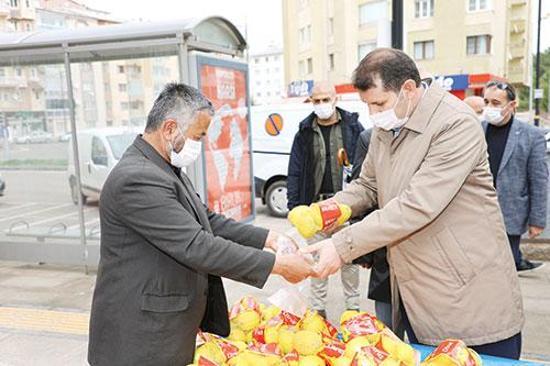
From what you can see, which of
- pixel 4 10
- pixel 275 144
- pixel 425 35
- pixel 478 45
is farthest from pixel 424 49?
pixel 4 10

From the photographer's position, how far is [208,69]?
5.45m

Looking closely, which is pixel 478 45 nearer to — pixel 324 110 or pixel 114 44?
pixel 114 44

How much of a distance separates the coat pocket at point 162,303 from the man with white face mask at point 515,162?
122 inches

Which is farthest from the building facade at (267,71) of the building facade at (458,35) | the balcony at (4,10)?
the building facade at (458,35)

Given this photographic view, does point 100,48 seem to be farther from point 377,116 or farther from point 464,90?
point 464,90

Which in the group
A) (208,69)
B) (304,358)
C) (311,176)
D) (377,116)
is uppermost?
(208,69)

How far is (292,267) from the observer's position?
6.89ft

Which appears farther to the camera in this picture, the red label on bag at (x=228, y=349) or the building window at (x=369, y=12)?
the building window at (x=369, y=12)

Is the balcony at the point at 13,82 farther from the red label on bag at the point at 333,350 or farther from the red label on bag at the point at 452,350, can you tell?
the red label on bag at the point at 452,350

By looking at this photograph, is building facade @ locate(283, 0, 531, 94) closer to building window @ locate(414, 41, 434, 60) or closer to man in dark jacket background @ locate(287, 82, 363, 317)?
building window @ locate(414, 41, 434, 60)

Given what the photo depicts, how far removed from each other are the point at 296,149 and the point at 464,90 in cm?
2045

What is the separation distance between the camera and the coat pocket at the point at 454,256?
1.96 meters

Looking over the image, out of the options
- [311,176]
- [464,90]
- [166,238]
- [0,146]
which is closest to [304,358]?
[166,238]

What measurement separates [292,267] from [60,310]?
342cm
